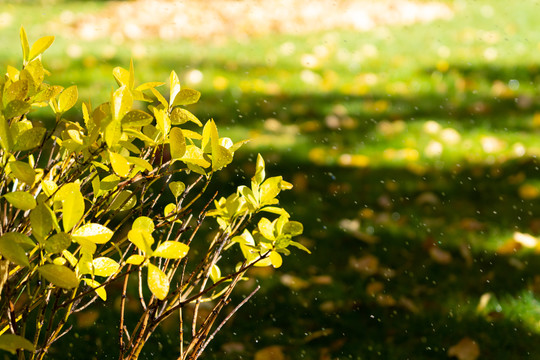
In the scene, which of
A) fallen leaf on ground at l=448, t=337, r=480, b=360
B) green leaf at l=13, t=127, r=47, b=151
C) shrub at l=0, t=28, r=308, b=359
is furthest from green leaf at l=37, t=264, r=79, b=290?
fallen leaf on ground at l=448, t=337, r=480, b=360

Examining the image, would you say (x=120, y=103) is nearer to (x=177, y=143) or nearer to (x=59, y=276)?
(x=177, y=143)

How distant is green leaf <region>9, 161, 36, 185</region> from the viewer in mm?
885

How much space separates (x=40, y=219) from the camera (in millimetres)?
840

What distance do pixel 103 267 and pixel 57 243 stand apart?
14 cm

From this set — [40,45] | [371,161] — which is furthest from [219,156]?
[371,161]

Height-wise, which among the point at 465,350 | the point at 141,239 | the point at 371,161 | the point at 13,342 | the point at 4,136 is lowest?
the point at 371,161

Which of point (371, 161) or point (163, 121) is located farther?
point (371, 161)

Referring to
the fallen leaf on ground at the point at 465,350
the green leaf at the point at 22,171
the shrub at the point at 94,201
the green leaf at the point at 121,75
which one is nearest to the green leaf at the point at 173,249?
the shrub at the point at 94,201

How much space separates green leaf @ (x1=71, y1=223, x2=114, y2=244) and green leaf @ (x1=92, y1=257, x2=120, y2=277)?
0.29ft

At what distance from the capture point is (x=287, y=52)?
576 centimetres

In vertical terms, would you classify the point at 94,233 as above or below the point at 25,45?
below

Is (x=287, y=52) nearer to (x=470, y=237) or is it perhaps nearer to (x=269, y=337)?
(x=470, y=237)

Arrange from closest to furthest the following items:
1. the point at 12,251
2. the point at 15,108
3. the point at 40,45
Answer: the point at 12,251 < the point at 15,108 < the point at 40,45

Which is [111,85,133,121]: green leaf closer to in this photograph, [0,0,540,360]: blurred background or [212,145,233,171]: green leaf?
[212,145,233,171]: green leaf
